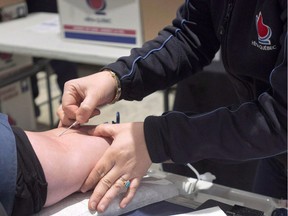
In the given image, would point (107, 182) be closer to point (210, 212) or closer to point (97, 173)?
point (97, 173)

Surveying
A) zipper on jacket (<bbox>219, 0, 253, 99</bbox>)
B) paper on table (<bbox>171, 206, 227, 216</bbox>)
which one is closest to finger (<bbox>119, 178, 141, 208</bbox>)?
paper on table (<bbox>171, 206, 227, 216</bbox>)

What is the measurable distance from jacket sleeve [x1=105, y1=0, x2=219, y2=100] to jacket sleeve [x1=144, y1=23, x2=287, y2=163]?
0.26 meters

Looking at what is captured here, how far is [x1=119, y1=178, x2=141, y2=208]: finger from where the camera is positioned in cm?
87

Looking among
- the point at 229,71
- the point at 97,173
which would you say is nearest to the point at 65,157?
the point at 97,173

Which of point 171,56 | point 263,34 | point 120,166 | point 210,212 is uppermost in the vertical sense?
point 263,34

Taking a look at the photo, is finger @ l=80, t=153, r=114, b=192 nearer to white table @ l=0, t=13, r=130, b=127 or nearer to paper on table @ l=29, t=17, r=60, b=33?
white table @ l=0, t=13, r=130, b=127

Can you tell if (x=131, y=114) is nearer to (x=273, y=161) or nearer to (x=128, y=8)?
(x=128, y=8)

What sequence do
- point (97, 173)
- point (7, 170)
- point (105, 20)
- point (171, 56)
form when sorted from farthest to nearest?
point (105, 20) → point (171, 56) → point (97, 173) → point (7, 170)

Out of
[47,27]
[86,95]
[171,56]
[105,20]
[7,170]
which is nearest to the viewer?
[7,170]

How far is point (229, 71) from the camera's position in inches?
40.0

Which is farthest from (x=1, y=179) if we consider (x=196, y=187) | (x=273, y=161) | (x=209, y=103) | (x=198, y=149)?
(x=209, y=103)

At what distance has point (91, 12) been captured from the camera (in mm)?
1876

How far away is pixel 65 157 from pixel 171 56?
38cm

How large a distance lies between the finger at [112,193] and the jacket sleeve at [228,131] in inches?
3.3
